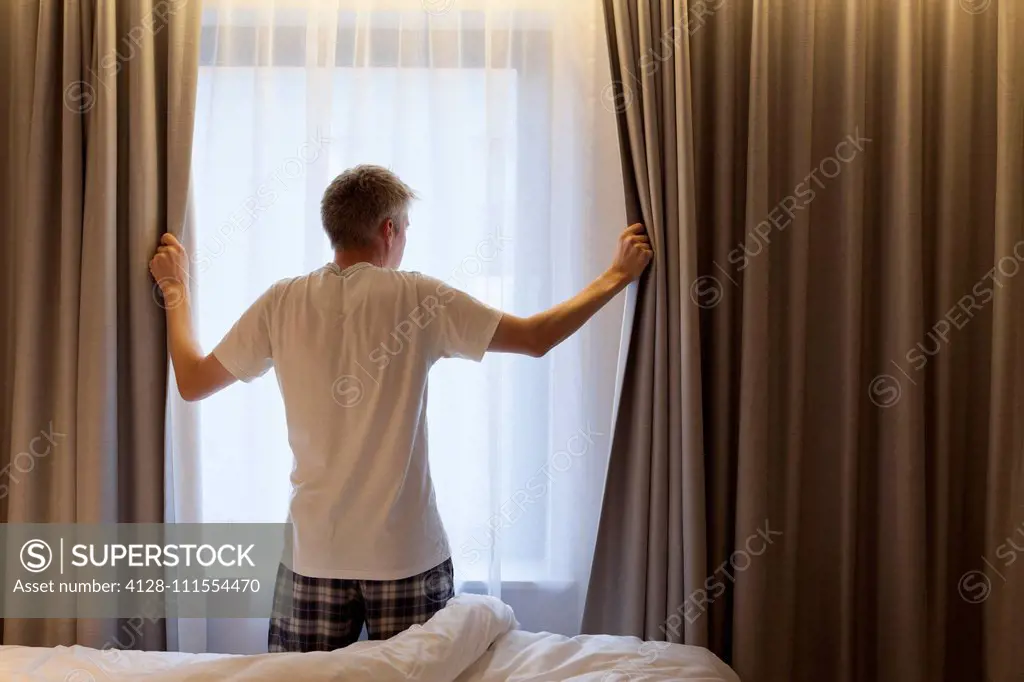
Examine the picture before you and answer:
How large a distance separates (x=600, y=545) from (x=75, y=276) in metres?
1.54

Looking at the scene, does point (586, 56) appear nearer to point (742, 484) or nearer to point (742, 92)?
point (742, 92)

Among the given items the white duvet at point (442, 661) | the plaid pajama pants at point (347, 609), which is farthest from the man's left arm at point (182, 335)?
the white duvet at point (442, 661)

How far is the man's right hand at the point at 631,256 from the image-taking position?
198 cm

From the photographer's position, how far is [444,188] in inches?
84.5

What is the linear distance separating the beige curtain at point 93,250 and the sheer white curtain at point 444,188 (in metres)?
0.11

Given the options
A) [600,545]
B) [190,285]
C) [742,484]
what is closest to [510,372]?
[600,545]

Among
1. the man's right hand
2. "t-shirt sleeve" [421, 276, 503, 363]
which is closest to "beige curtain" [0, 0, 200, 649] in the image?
"t-shirt sleeve" [421, 276, 503, 363]

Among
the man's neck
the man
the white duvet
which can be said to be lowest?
the white duvet

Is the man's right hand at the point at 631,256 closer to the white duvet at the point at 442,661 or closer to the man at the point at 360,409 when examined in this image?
the man at the point at 360,409

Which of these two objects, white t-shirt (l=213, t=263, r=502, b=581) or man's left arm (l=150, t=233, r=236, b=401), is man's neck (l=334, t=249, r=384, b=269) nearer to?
white t-shirt (l=213, t=263, r=502, b=581)

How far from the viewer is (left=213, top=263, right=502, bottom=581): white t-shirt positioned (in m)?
1.68

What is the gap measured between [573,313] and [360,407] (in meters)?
0.54

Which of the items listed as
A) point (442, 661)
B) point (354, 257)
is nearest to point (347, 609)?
point (442, 661)

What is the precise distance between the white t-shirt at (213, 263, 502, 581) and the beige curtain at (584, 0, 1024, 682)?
2.00 feet
